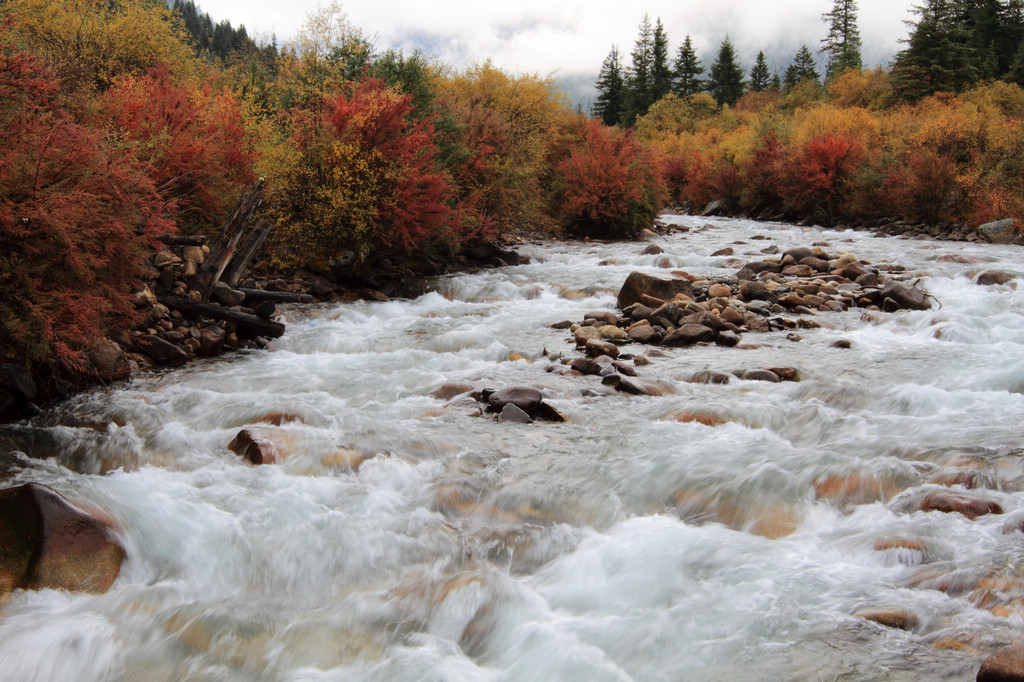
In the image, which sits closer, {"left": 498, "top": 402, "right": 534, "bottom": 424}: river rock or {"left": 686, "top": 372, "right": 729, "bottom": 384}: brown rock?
{"left": 498, "top": 402, "right": 534, "bottom": 424}: river rock

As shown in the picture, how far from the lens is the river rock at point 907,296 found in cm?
1205

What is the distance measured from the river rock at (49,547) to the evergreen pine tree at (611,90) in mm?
72063

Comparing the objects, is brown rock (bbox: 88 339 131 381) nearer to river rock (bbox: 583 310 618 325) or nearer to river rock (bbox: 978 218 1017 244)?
river rock (bbox: 583 310 618 325)

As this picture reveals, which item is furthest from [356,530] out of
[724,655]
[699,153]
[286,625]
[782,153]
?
[699,153]

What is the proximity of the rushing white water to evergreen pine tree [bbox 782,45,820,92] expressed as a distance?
2920 inches

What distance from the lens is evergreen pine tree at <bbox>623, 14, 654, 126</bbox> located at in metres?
70.0

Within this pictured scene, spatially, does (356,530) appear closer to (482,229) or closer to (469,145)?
(482,229)

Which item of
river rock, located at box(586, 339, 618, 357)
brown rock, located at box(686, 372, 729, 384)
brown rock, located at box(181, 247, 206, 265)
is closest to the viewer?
brown rock, located at box(686, 372, 729, 384)

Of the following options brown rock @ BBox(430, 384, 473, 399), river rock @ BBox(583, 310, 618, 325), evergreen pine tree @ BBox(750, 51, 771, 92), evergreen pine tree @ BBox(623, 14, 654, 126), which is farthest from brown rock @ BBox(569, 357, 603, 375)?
evergreen pine tree @ BBox(750, 51, 771, 92)

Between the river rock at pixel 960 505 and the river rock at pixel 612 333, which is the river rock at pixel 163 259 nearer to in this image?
the river rock at pixel 612 333

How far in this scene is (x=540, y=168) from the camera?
24.6m

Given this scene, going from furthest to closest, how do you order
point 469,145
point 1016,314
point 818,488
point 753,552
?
1. point 469,145
2. point 1016,314
3. point 818,488
4. point 753,552

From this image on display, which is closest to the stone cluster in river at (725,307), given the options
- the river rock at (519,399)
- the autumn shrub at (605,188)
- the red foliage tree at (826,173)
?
the river rock at (519,399)

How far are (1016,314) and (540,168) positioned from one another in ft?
54.8
